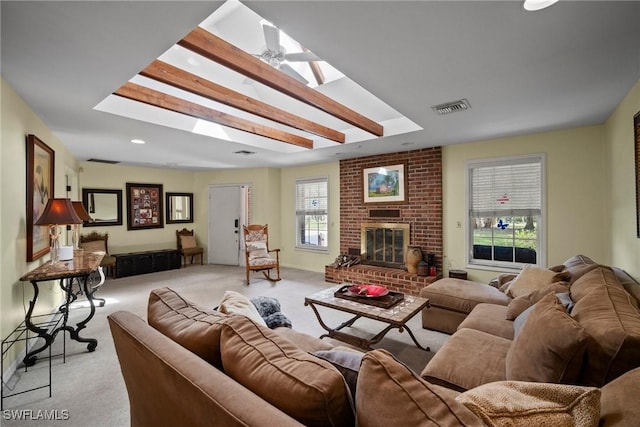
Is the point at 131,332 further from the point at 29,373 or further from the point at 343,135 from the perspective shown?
the point at 343,135

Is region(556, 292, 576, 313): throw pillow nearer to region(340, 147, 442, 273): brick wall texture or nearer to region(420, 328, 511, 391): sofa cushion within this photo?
region(420, 328, 511, 391): sofa cushion

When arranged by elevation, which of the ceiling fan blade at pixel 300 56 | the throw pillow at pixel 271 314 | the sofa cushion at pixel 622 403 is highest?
the ceiling fan blade at pixel 300 56

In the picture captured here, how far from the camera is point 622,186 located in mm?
2684

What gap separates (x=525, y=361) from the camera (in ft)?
4.38

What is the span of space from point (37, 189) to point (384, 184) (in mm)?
4491

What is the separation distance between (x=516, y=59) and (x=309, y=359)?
221 cm

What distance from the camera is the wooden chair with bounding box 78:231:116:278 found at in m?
5.37

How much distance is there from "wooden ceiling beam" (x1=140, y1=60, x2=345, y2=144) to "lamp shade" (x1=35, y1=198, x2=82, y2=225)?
1.73 m

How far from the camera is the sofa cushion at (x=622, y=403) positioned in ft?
2.52

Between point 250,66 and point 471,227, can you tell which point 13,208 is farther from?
point 471,227

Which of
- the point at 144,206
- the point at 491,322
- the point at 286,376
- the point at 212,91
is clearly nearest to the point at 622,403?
the point at 286,376

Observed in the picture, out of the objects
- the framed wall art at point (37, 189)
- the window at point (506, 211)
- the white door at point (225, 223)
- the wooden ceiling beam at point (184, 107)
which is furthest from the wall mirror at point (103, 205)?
the window at point (506, 211)

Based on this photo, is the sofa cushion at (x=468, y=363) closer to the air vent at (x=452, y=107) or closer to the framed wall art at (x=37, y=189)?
the air vent at (x=452, y=107)

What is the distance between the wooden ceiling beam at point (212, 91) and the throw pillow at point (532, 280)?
2699mm
